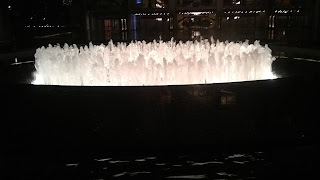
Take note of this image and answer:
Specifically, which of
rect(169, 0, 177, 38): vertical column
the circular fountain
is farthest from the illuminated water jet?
rect(169, 0, 177, 38): vertical column

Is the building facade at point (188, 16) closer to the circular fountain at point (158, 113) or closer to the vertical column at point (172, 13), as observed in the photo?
the vertical column at point (172, 13)

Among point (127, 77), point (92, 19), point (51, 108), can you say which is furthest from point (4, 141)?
point (92, 19)

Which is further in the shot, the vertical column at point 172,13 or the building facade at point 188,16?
the vertical column at point 172,13

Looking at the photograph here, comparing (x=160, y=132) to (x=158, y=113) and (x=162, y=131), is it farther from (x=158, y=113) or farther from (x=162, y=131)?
(x=158, y=113)

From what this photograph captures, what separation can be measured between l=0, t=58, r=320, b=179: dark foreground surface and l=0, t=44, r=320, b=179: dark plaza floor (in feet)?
0.05

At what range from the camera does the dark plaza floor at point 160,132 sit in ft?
19.7

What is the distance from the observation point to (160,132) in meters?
6.23

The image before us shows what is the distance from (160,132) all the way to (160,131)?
19mm

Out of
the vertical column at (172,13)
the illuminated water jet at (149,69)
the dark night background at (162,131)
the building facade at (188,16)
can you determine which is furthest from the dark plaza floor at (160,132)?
the vertical column at (172,13)

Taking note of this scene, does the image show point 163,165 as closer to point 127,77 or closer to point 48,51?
point 127,77

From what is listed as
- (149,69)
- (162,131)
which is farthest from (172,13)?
(162,131)

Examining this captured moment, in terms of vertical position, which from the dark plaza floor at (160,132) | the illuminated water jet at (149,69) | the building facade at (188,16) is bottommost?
the dark plaza floor at (160,132)

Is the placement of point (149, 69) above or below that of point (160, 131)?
above

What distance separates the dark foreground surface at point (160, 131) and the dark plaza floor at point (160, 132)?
0.02 metres
